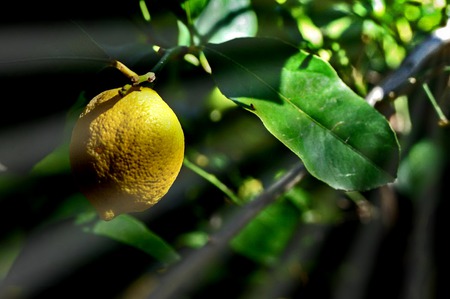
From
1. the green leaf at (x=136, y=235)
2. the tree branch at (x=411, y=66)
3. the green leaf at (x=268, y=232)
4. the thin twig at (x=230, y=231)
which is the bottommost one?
the green leaf at (x=268, y=232)

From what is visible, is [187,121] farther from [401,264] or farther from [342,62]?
[401,264]

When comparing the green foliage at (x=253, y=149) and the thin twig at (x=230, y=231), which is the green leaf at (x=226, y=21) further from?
the thin twig at (x=230, y=231)

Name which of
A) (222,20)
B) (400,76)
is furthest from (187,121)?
(400,76)

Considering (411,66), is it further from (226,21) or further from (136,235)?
(136,235)

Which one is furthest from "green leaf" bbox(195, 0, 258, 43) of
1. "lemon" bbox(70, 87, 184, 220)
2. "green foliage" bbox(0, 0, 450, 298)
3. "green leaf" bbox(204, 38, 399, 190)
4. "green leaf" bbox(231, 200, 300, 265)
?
"green leaf" bbox(231, 200, 300, 265)

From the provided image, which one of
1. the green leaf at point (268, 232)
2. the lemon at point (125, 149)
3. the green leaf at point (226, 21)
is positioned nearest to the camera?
the lemon at point (125, 149)

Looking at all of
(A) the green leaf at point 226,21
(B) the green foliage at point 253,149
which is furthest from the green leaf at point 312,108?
(A) the green leaf at point 226,21

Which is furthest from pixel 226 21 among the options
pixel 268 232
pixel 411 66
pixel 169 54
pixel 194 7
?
pixel 268 232

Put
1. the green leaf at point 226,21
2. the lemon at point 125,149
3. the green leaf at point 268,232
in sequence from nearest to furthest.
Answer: the lemon at point 125,149 < the green leaf at point 226,21 < the green leaf at point 268,232
